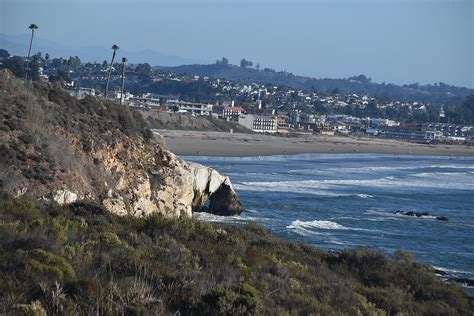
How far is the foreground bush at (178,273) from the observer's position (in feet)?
24.1

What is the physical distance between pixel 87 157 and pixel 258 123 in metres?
99.0

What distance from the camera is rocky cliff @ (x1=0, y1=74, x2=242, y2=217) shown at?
61.0 feet

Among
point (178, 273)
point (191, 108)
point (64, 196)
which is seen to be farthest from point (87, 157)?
point (191, 108)

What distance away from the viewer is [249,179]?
4438 cm

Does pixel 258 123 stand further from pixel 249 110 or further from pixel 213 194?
pixel 213 194

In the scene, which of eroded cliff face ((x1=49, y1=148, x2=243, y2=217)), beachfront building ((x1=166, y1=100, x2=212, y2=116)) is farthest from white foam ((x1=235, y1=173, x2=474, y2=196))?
beachfront building ((x1=166, y1=100, x2=212, y2=116))

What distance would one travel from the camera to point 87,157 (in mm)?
22172

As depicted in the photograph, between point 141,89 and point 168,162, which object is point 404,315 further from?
point 141,89

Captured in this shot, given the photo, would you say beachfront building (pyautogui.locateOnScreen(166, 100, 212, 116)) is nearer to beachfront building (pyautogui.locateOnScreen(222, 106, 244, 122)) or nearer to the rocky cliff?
beachfront building (pyautogui.locateOnScreen(222, 106, 244, 122))

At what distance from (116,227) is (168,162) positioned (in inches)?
500

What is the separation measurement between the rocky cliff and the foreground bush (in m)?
3.67

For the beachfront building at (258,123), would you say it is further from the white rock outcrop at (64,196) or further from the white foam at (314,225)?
the white rock outcrop at (64,196)

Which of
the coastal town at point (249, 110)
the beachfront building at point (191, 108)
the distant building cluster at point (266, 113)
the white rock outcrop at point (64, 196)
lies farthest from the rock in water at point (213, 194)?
the beachfront building at point (191, 108)

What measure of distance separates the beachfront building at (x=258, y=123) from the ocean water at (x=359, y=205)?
55.1m
